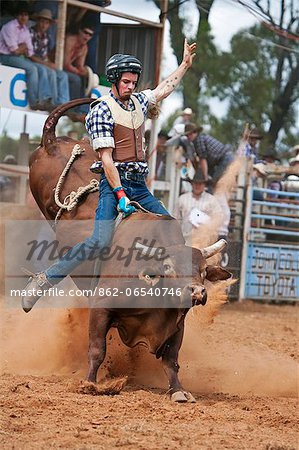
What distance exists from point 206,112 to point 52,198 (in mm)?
19704

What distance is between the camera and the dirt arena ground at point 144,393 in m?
4.30

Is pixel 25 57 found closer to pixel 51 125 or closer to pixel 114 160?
pixel 51 125

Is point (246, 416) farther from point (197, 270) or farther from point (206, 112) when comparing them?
point (206, 112)

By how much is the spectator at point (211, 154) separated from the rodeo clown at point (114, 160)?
5.80 m

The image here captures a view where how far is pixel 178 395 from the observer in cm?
537

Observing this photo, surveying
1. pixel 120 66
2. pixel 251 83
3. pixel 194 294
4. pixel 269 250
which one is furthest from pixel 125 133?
pixel 251 83

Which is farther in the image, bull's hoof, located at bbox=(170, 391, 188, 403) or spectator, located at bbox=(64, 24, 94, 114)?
spectator, located at bbox=(64, 24, 94, 114)

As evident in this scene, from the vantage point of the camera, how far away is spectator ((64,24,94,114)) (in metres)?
11.1

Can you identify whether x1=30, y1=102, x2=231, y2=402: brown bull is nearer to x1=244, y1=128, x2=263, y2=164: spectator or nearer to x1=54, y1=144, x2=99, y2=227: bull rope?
x1=54, y1=144, x2=99, y2=227: bull rope

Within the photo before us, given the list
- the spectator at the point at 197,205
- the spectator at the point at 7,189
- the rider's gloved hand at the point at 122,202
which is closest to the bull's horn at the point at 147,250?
the rider's gloved hand at the point at 122,202

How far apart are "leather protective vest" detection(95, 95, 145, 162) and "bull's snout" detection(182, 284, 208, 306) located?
1.04m

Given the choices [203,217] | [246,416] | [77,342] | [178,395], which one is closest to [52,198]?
[77,342]

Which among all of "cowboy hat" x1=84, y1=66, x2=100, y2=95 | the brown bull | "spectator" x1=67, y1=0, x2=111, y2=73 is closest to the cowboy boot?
the brown bull

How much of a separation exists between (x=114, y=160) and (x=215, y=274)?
0.97 meters
